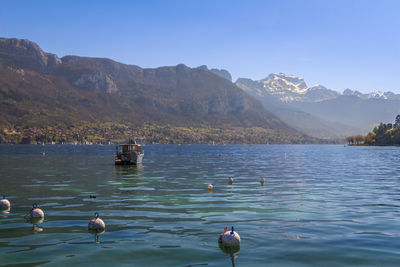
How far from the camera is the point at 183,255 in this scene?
1802 cm

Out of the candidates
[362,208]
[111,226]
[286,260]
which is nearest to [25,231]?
[111,226]

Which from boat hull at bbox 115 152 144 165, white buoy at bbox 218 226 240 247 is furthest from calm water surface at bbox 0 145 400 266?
boat hull at bbox 115 152 144 165

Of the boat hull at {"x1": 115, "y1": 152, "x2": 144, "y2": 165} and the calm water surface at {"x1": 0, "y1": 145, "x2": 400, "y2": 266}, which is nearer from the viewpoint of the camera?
the calm water surface at {"x1": 0, "y1": 145, "x2": 400, "y2": 266}

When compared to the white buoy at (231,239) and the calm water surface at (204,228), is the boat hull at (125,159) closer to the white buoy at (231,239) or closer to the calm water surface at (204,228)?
the calm water surface at (204,228)

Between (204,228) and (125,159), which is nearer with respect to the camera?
(204,228)

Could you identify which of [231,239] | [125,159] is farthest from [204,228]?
[125,159]

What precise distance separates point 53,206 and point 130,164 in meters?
58.9

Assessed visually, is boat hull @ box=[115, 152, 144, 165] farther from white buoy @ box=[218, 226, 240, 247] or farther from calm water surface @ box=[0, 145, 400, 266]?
white buoy @ box=[218, 226, 240, 247]

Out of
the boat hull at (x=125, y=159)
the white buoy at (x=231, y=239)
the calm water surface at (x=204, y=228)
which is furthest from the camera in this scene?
the boat hull at (x=125, y=159)

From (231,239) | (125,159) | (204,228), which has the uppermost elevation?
(125,159)

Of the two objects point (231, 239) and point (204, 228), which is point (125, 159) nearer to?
point (204, 228)

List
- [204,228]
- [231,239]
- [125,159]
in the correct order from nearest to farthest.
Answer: [231,239] → [204,228] → [125,159]

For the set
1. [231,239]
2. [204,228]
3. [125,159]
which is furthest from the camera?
[125,159]

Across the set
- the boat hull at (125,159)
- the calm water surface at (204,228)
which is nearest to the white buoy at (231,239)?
the calm water surface at (204,228)
